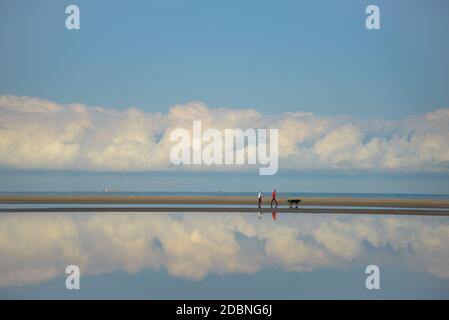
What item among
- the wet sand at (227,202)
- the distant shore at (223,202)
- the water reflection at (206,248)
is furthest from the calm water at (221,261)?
the distant shore at (223,202)

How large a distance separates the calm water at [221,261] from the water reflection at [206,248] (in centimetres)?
4

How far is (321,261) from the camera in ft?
75.2

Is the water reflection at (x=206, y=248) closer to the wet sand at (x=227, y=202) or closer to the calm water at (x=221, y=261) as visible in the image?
the calm water at (x=221, y=261)

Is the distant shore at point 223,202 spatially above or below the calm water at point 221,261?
above

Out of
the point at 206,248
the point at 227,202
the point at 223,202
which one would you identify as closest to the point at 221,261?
the point at 206,248

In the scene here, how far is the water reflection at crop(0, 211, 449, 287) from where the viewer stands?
21.1 m

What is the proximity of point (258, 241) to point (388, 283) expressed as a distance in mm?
10546

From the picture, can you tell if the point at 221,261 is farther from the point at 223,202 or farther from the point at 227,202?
the point at 223,202

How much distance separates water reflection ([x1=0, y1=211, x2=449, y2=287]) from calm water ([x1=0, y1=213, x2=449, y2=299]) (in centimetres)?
4

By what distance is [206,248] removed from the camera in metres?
25.9

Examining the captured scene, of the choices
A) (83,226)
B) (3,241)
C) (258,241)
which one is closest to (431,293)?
(258,241)

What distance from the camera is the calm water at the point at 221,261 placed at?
1719cm

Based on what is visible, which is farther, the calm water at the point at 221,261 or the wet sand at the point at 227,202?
the wet sand at the point at 227,202
